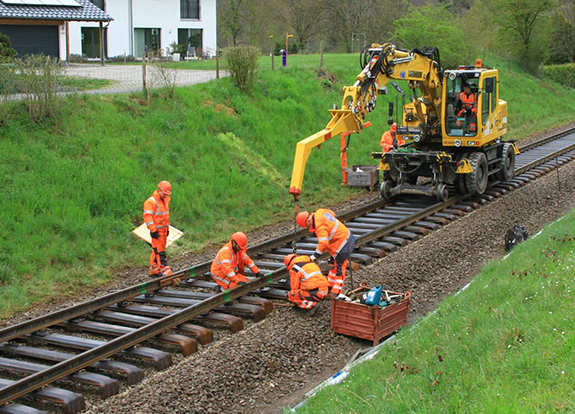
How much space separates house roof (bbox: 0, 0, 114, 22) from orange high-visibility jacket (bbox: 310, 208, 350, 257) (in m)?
23.9

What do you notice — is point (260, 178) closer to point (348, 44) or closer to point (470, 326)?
point (470, 326)

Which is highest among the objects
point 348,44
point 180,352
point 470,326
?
point 348,44

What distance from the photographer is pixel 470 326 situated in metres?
7.64

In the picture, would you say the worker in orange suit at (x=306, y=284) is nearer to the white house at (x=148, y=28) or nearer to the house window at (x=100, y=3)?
the white house at (x=148, y=28)

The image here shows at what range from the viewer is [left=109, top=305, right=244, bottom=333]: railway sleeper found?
30.8 ft

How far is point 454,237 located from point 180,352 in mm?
7179

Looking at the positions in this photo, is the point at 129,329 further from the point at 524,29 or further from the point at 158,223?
the point at 524,29

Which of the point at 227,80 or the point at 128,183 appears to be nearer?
the point at 128,183

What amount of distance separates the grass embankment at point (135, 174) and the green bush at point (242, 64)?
1.30ft

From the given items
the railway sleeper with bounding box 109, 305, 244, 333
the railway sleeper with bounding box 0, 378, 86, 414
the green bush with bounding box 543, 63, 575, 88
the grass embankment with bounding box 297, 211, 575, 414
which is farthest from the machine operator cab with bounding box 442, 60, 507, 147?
the green bush with bounding box 543, 63, 575, 88

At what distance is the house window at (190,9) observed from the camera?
44188mm

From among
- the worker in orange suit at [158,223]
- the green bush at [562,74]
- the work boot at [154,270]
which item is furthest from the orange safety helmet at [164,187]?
the green bush at [562,74]

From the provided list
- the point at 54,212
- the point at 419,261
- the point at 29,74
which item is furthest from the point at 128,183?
the point at 419,261

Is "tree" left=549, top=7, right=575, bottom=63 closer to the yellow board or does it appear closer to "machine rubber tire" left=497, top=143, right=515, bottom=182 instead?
"machine rubber tire" left=497, top=143, right=515, bottom=182
